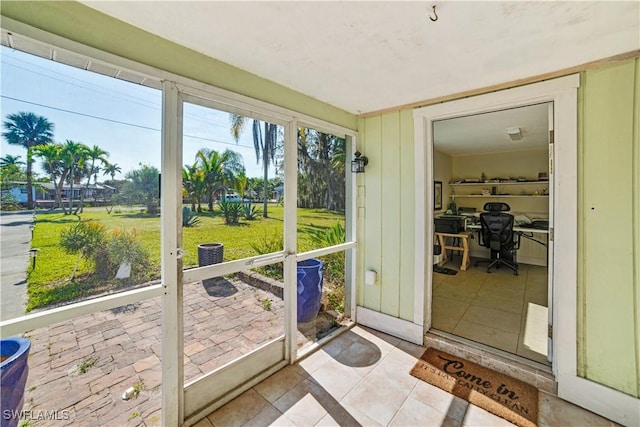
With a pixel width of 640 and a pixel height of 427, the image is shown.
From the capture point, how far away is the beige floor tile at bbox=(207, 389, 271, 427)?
1693mm

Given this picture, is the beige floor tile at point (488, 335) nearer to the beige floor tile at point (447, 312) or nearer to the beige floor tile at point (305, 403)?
the beige floor tile at point (447, 312)

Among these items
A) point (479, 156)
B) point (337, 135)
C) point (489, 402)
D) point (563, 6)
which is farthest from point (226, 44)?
point (479, 156)

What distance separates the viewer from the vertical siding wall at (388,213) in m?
2.63

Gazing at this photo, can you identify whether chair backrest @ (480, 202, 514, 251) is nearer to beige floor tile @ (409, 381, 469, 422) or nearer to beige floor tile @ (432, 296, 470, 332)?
beige floor tile @ (432, 296, 470, 332)

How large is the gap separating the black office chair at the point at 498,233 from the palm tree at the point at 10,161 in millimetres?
5403

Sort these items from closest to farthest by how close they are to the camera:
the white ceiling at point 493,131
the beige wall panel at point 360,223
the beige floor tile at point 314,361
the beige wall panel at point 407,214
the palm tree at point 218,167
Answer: the palm tree at point 218,167
the beige floor tile at point 314,361
the beige wall panel at point 407,214
the beige wall panel at point 360,223
the white ceiling at point 493,131

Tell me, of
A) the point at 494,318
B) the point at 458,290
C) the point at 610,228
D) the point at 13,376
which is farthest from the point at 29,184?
the point at 458,290

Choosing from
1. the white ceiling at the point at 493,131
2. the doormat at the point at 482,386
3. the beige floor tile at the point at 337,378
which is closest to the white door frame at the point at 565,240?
the doormat at the point at 482,386

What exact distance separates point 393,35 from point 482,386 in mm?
2487

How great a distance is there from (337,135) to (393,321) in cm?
203

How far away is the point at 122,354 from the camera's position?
1476 mm

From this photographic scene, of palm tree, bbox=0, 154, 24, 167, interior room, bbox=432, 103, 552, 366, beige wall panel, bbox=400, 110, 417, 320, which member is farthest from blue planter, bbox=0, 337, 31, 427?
interior room, bbox=432, 103, 552, 366

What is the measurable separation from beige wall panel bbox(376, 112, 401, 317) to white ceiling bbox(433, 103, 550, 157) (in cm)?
96

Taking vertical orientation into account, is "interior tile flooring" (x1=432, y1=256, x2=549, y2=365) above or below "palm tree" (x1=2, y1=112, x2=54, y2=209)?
below
